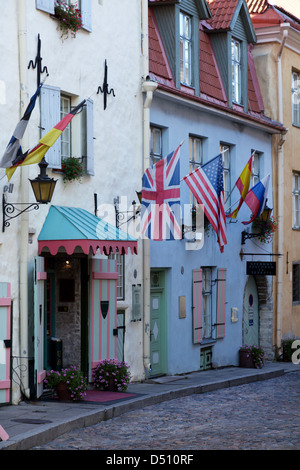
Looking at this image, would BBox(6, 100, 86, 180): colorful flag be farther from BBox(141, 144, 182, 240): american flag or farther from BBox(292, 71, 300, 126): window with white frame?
BBox(292, 71, 300, 126): window with white frame

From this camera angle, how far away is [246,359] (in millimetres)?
19797

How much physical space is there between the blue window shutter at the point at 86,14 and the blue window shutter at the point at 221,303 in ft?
22.6

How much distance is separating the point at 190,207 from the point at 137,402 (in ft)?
17.8

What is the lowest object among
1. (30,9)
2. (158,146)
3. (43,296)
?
(43,296)

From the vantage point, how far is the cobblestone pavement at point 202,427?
32.1 feet

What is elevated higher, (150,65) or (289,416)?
(150,65)

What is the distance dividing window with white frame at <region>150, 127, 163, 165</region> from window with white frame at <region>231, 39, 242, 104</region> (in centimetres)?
383

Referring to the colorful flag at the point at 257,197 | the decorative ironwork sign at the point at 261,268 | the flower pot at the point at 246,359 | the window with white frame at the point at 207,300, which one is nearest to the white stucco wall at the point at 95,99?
the window with white frame at the point at 207,300

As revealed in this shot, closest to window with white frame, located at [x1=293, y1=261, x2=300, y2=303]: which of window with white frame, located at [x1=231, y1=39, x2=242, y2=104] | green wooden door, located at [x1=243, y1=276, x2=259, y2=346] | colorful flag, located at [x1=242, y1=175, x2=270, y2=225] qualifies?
green wooden door, located at [x1=243, y1=276, x2=259, y2=346]

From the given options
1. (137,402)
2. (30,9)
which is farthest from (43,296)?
(30,9)

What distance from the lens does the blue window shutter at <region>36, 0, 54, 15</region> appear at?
42.2 ft

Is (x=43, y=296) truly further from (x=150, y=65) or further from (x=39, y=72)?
(x=150, y=65)

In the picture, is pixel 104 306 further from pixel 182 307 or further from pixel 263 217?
pixel 263 217

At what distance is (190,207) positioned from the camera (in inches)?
683
